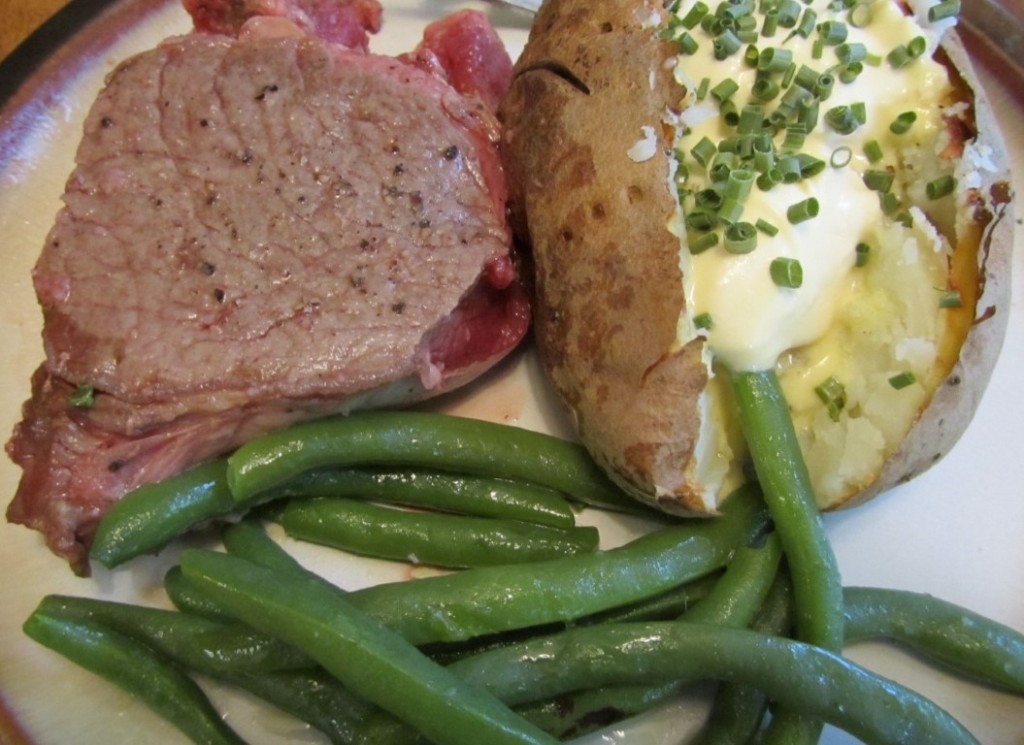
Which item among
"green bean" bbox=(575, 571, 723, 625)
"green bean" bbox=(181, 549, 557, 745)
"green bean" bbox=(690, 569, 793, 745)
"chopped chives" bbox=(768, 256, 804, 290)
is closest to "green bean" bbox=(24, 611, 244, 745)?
"green bean" bbox=(181, 549, 557, 745)

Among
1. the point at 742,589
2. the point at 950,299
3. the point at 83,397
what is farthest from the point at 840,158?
the point at 83,397

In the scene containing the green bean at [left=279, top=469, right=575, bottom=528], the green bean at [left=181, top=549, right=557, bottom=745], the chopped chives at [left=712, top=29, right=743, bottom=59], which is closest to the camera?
the green bean at [left=181, top=549, right=557, bottom=745]

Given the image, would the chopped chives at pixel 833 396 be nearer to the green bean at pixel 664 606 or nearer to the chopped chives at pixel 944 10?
the green bean at pixel 664 606

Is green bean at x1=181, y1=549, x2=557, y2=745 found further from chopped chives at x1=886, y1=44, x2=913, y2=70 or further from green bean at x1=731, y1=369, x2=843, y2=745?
chopped chives at x1=886, y1=44, x2=913, y2=70

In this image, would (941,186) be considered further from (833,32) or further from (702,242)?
(702,242)

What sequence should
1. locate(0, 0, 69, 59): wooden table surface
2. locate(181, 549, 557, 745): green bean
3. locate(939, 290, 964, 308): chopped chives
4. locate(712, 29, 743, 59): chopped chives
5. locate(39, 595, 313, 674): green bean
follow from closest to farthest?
locate(181, 549, 557, 745): green bean, locate(39, 595, 313, 674): green bean, locate(939, 290, 964, 308): chopped chives, locate(712, 29, 743, 59): chopped chives, locate(0, 0, 69, 59): wooden table surface

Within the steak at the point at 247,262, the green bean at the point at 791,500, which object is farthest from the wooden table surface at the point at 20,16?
the green bean at the point at 791,500

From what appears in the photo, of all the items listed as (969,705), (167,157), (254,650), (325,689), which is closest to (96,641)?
(254,650)
